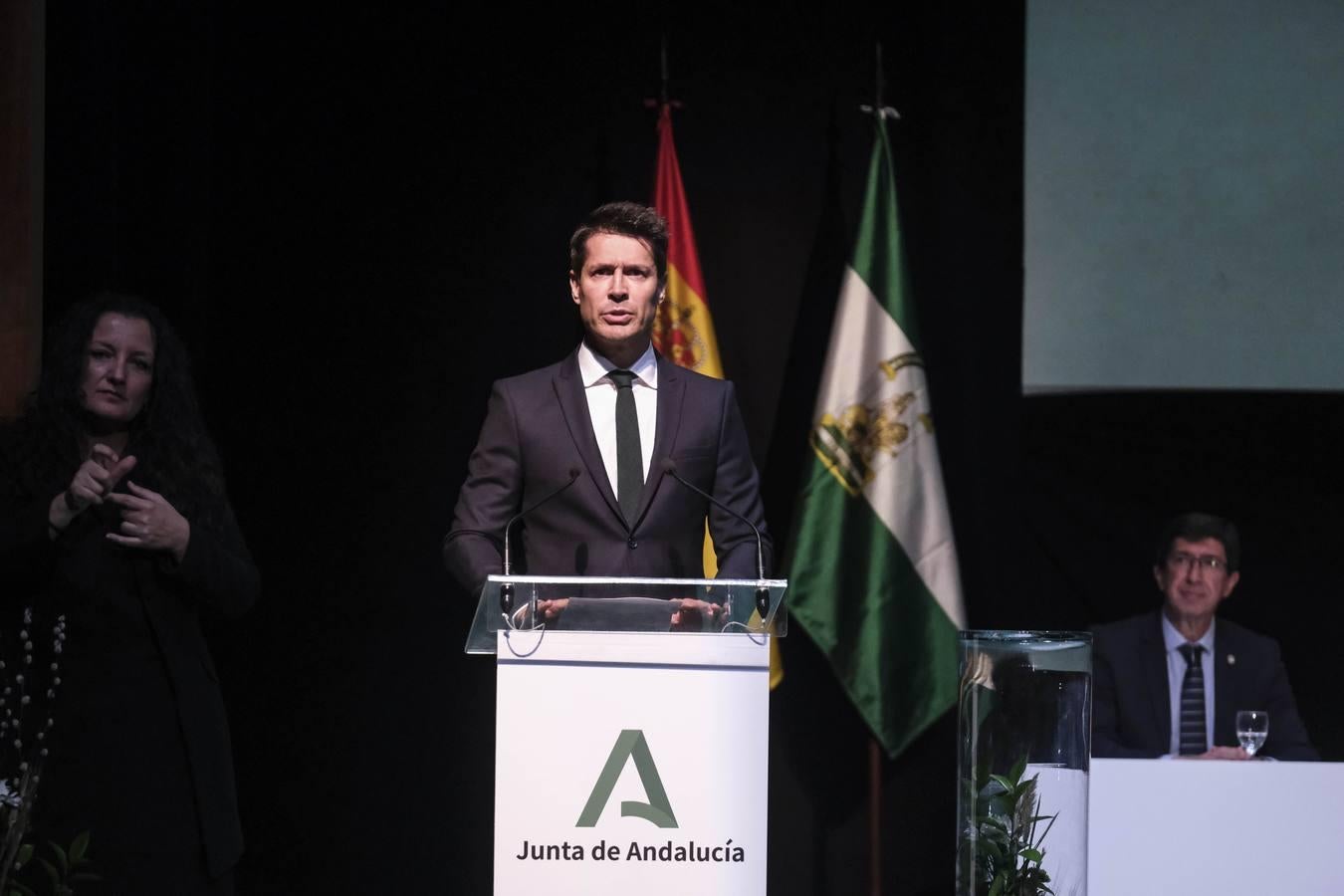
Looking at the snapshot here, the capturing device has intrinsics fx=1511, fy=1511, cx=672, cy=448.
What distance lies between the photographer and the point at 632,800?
83.4 inches

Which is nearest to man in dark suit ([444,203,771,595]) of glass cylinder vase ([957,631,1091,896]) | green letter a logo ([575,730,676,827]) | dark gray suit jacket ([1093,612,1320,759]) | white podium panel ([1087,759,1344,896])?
glass cylinder vase ([957,631,1091,896])

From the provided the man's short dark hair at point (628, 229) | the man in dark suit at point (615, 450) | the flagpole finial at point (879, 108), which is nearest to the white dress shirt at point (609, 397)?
the man in dark suit at point (615, 450)

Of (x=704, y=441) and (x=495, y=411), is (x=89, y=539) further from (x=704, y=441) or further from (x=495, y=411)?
(x=704, y=441)

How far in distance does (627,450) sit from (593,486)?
0.38ft

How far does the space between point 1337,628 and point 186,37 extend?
3.62m

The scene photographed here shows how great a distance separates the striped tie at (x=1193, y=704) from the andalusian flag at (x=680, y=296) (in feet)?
3.58

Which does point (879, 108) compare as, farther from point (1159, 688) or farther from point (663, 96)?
point (1159, 688)

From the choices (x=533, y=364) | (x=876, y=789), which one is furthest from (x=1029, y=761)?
(x=533, y=364)

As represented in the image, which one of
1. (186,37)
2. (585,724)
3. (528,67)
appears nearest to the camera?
(585,724)

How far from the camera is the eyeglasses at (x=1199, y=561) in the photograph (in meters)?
4.12

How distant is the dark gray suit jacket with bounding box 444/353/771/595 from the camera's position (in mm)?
2852

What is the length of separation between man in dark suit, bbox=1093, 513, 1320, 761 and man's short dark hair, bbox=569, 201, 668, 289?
6.14 ft

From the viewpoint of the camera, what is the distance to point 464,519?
9.39 ft

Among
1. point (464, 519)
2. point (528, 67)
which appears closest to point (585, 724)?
point (464, 519)
